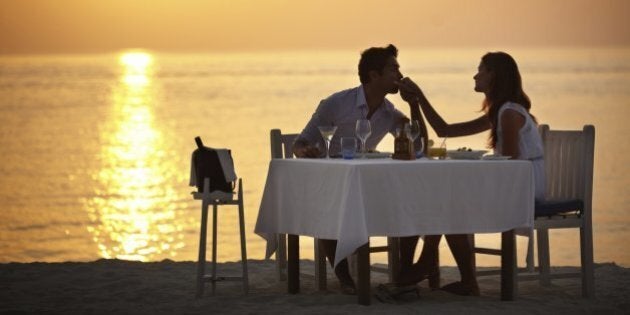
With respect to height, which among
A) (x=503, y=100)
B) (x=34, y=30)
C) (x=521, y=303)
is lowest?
(x=521, y=303)

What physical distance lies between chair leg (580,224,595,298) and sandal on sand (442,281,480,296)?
1.83ft

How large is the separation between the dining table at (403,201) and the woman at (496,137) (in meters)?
0.20

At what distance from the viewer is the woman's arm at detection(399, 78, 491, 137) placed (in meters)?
7.95

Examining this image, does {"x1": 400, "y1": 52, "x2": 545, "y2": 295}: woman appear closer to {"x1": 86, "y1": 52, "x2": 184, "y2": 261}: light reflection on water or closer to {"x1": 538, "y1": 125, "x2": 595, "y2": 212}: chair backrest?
{"x1": 538, "y1": 125, "x2": 595, "y2": 212}: chair backrest

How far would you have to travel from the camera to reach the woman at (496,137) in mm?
7578

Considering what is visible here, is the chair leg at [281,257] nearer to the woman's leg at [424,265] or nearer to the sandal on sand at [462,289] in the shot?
the woman's leg at [424,265]

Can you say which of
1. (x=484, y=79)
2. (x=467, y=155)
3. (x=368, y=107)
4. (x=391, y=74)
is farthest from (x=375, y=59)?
(x=467, y=155)

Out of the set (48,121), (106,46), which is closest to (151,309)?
(48,121)

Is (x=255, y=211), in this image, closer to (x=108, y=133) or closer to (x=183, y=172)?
(x=183, y=172)

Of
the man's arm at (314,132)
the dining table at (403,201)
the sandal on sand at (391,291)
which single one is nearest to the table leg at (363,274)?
the dining table at (403,201)

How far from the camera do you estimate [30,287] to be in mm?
8039

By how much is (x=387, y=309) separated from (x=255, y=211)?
221 inches

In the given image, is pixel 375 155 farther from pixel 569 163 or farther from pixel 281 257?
pixel 569 163

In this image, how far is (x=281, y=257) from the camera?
8250 millimetres
